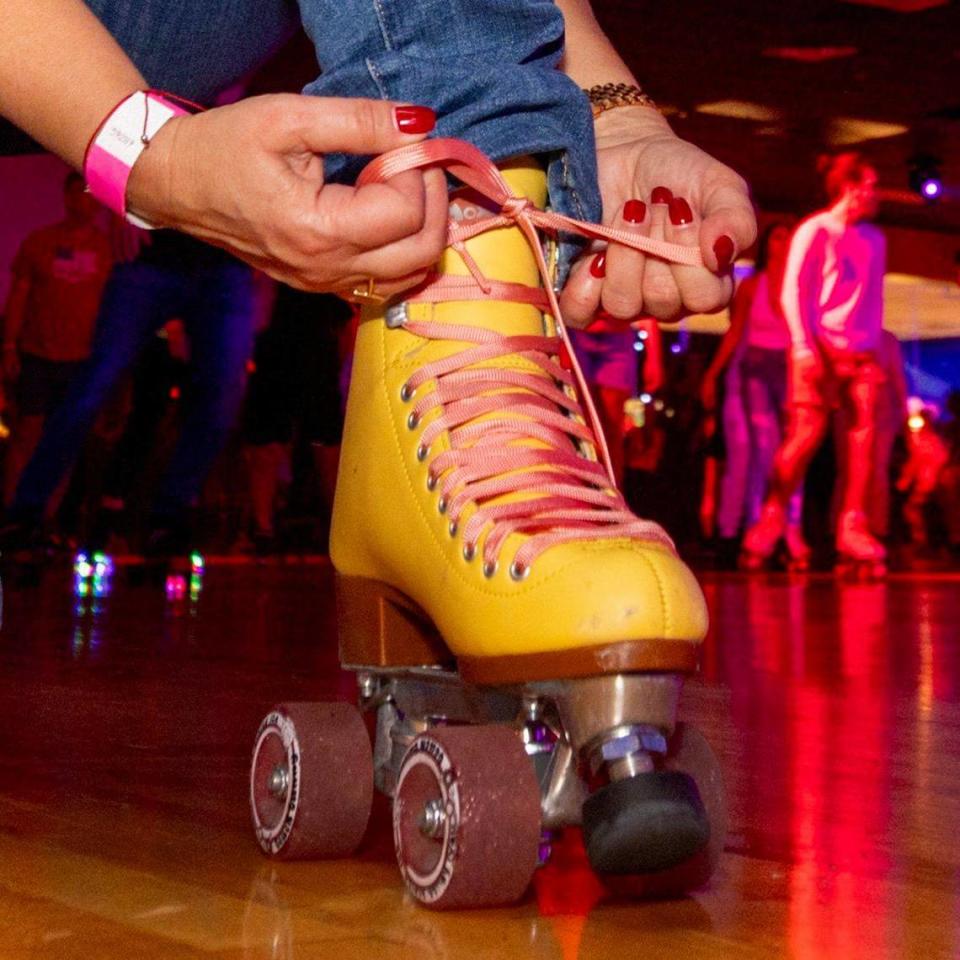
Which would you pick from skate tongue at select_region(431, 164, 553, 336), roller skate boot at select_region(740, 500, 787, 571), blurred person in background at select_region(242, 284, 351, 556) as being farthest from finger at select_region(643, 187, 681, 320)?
roller skate boot at select_region(740, 500, 787, 571)

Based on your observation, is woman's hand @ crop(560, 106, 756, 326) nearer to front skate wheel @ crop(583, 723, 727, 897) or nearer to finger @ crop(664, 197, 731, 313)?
finger @ crop(664, 197, 731, 313)

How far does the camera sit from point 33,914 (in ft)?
2.46

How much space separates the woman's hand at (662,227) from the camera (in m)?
1.00

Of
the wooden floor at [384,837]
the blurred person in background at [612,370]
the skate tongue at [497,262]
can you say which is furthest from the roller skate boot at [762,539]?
the skate tongue at [497,262]

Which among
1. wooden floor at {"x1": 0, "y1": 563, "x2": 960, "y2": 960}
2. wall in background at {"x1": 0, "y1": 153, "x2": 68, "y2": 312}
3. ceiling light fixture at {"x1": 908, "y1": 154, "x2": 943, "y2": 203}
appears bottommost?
wooden floor at {"x1": 0, "y1": 563, "x2": 960, "y2": 960}

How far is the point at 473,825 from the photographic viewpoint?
77 cm

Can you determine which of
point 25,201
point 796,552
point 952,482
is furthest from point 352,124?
point 952,482

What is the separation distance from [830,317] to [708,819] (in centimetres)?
606

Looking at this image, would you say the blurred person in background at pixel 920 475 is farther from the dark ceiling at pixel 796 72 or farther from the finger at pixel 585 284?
the finger at pixel 585 284

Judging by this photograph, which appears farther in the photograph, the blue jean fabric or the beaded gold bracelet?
the blue jean fabric

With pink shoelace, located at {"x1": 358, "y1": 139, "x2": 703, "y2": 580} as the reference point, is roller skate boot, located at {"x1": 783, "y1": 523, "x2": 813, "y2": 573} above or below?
above

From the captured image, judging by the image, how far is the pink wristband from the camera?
2.76ft

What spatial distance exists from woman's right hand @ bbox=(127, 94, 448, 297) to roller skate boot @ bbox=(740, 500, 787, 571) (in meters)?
5.72

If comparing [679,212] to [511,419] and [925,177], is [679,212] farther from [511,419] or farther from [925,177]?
[925,177]
